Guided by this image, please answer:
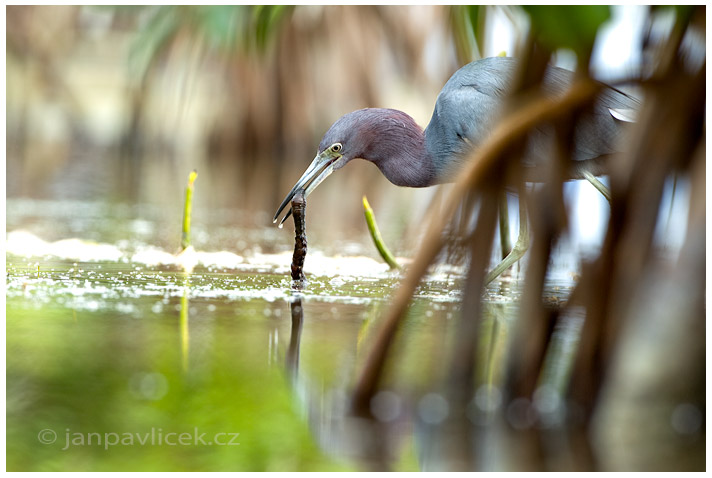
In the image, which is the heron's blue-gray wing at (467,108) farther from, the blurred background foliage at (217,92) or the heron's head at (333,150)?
the blurred background foliage at (217,92)

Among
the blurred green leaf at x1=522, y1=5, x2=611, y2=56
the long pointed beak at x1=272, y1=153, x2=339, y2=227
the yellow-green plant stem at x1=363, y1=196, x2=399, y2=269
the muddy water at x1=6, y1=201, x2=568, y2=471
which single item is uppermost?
the blurred green leaf at x1=522, y1=5, x2=611, y2=56

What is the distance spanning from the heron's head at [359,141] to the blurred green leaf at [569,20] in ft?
5.12

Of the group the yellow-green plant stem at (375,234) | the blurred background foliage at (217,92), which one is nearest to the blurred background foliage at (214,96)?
the blurred background foliage at (217,92)

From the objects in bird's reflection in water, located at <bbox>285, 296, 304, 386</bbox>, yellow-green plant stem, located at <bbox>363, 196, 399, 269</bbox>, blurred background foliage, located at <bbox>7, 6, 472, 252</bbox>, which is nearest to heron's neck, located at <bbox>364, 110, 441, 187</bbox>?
yellow-green plant stem, located at <bbox>363, 196, 399, 269</bbox>

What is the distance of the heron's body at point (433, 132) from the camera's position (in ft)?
9.17

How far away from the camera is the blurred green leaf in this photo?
4.56 ft

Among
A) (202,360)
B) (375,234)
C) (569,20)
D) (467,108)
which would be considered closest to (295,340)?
(202,360)

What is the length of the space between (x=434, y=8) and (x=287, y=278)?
590 cm

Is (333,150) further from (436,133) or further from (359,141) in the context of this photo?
(436,133)

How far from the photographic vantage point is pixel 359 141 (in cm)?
306

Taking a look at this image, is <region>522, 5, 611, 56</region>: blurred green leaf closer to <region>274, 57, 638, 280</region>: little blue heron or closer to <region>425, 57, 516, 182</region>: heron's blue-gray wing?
<region>274, 57, 638, 280</region>: little blue heron

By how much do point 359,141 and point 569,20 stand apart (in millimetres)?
1666

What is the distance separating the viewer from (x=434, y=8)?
27.3 feet

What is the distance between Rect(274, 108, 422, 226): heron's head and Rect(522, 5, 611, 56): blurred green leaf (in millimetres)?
1560
